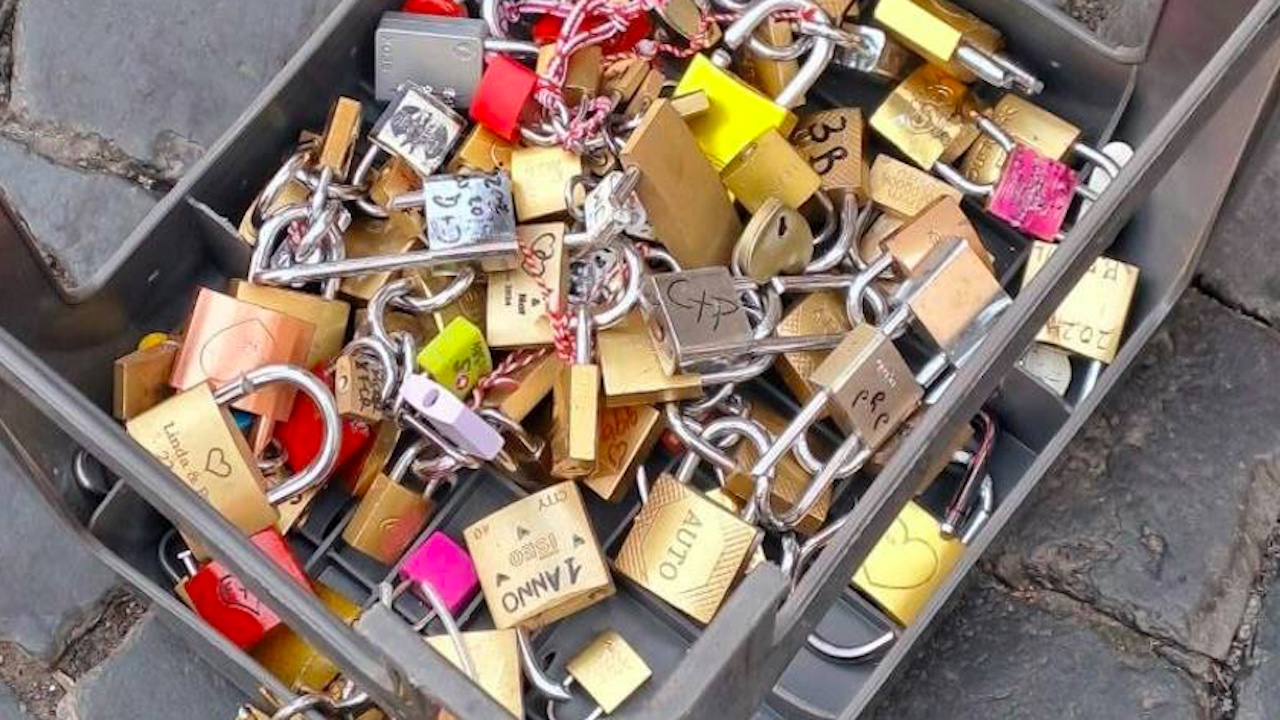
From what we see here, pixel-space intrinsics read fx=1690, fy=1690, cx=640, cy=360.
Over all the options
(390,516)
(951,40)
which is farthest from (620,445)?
(951,40)

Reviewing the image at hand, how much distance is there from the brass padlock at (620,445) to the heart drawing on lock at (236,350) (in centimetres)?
22

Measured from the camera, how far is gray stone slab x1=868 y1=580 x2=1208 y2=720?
119 cm

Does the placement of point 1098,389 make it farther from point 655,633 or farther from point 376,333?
point 376,333

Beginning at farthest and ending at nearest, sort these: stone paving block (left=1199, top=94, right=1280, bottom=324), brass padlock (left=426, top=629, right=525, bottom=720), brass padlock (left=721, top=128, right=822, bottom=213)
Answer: stone paving block (left=1199, top=94, right=1280, bottom=324) → brass padlock (left=721, top=128, right=822, bottom=213) → brass padlock (left=426, top=629, right=525, bottom=720)

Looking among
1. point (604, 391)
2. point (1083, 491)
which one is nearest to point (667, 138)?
point (604, 391)

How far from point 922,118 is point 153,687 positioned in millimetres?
678

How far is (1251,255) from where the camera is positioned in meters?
1.30

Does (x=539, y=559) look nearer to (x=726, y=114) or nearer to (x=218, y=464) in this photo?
(x=218, y=464)

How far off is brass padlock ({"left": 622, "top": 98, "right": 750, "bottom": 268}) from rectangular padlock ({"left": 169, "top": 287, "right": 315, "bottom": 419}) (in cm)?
24

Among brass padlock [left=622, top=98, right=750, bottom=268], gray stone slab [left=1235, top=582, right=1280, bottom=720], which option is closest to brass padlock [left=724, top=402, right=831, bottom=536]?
brass padlock [left=622, top=98, right=750, bottom=268]

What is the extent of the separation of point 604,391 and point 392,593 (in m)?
0.18

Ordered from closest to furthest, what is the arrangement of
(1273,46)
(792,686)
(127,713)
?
1. (1273,46)
2. (792,686)
3. (127,713)

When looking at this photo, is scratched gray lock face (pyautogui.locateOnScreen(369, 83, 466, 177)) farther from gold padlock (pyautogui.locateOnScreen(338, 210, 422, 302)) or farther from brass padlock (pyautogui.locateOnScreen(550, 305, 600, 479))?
brass padlock (pyautogui.locateOnScreen(550, 305, 600, 479))

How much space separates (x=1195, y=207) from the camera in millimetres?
1107
